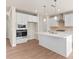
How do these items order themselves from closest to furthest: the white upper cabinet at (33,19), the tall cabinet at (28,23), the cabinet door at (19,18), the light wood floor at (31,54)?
the light wood floor at (31,54) → the cabinet door at (19,18) → the tall cabinet at (28,23) → the white upper cabinet at (33,19)

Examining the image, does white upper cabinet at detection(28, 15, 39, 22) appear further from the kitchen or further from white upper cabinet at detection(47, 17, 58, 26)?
white upper cabinet at detection(47, 17, 58, 26)

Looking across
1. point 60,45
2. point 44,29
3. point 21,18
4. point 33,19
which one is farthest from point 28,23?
point 60,45

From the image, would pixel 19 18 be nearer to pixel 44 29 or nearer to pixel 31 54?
pixel 31 54

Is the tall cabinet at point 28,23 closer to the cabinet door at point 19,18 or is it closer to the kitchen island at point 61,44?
the cabinet door at point 19,18

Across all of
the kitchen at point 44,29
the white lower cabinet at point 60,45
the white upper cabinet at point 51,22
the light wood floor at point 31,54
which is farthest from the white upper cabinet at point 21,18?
the white upper cabinet at point 51,22

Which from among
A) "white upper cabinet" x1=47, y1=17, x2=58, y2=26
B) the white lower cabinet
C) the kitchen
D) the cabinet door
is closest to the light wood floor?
the white lower cabinet

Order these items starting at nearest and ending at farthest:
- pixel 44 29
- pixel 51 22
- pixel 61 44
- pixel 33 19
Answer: pixel 61 44 → pixel 33 19 → pixel 51 22 → pixel 44 29

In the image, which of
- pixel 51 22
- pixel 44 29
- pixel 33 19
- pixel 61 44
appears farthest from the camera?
pixel 44 29
